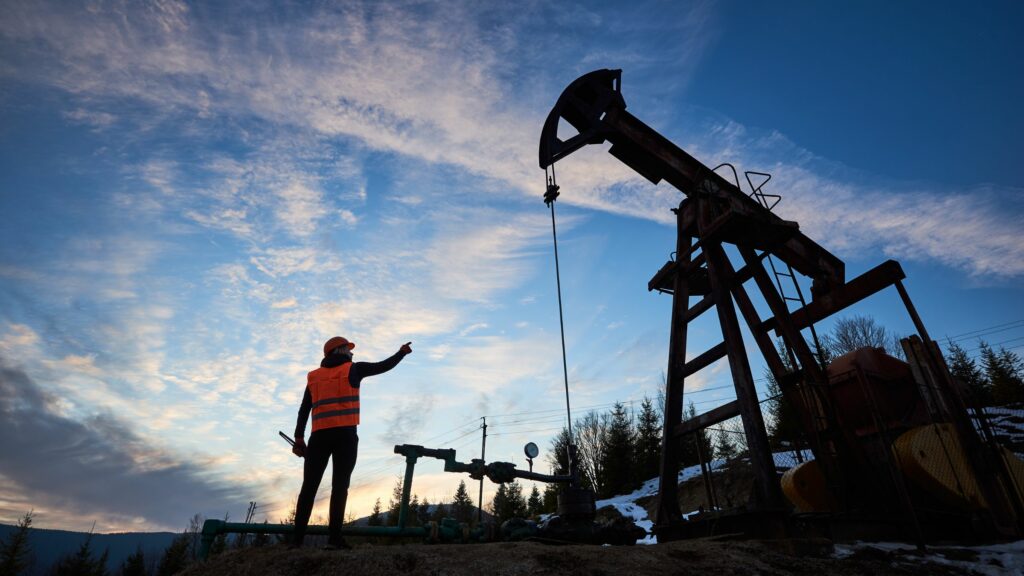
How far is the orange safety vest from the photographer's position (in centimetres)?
465

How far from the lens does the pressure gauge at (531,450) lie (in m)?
6.29

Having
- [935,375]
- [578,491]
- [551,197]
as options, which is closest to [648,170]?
[551,197]

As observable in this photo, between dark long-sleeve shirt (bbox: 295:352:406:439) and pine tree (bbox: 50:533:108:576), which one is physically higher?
dark long-sleeve shirt (bbox: 295:352:406:439)

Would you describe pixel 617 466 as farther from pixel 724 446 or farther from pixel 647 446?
pixel 724 446

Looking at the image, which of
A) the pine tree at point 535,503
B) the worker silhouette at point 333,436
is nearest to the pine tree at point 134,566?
the pine tree at point 535,503

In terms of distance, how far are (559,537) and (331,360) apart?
10.6 feet

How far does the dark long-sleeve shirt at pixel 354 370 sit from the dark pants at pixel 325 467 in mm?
523

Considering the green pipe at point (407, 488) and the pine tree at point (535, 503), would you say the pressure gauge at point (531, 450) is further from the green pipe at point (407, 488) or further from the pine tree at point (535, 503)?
the pine tree at point (535, 503)

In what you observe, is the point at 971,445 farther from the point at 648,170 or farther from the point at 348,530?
the point at 348,530

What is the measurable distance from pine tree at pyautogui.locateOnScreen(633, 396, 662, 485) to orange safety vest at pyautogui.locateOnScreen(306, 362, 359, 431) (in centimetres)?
2975

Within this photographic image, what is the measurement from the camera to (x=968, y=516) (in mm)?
5715

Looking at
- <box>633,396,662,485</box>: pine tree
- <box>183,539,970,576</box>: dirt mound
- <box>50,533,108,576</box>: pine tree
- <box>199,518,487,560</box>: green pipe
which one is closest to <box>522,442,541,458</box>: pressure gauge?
<box>199,518,487,560</box>: green pipe

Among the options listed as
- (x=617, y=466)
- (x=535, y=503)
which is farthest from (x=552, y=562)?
(x=535, y=503)

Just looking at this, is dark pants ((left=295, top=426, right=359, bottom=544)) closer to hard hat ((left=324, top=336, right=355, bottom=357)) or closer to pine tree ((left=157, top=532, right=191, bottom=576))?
hard hat ((left=324, top=336, right=355, bottom=357))
